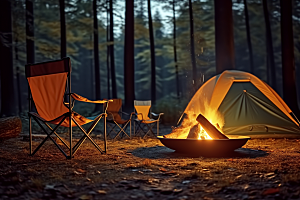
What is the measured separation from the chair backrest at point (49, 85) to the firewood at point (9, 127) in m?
1.39

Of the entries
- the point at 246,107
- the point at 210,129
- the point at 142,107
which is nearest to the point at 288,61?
the point at 246,107

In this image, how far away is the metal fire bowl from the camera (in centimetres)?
378

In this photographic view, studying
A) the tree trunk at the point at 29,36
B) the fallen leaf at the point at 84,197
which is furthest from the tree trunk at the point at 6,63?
→ the fallen leaf at the point at 84,197

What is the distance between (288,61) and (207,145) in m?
5.97

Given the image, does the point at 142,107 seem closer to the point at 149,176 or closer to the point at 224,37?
the point at 224,37

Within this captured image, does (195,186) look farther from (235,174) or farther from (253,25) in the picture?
(253,25)

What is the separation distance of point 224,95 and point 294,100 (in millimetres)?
3799

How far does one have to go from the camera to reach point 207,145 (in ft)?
12.4

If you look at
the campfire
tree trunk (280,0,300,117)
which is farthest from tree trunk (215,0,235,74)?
the campfire

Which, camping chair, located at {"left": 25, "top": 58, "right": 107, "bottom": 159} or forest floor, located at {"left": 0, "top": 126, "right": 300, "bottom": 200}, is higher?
camping chair, located at {"left": 25, "top": 58, "right": 107, "bottom": 159}

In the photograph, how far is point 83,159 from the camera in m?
3.59

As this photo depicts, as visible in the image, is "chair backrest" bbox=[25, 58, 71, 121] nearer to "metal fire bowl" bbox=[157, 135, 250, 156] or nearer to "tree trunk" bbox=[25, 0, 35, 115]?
"metal fire bowl" bbox=[157, 135, 250, 156]

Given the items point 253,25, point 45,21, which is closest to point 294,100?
point 45,21

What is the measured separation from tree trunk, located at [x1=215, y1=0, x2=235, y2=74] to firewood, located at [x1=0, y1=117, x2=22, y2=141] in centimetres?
455
